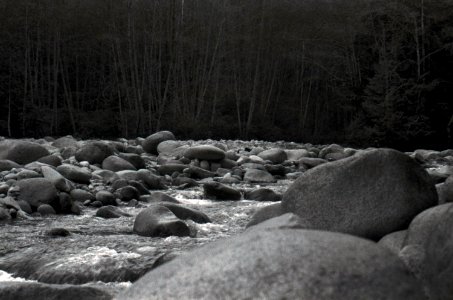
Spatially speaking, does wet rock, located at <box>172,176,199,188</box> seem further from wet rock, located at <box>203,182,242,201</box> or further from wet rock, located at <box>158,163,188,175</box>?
wet rock, located at <box>203,182,242,201</box>

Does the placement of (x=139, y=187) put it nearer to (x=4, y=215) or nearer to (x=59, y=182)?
(x=59, y=182)

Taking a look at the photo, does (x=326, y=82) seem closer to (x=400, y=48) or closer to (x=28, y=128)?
(x=400, y=48)

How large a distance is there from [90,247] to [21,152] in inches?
203

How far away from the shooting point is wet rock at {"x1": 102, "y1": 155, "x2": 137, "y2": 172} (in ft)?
30.2

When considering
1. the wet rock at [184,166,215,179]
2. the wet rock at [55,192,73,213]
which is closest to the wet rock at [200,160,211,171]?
the wet rock at [184,166,215,179]

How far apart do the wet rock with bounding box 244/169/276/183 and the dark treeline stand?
35.4 ft

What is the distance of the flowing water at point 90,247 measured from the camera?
12.7 ft

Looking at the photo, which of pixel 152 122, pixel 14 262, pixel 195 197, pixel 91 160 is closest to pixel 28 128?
pixel 152 122

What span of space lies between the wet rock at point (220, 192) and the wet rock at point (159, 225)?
92.4 inches

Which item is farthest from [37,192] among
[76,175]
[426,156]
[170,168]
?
[426,156]

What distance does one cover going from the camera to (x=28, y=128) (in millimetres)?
22172

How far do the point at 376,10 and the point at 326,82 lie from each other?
8.40m

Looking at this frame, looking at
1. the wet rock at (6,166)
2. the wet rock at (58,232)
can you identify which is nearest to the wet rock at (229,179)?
the wet rock at (6,166)

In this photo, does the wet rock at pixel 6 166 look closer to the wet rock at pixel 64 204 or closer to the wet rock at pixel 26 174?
the wet rock at pixel 26 174
